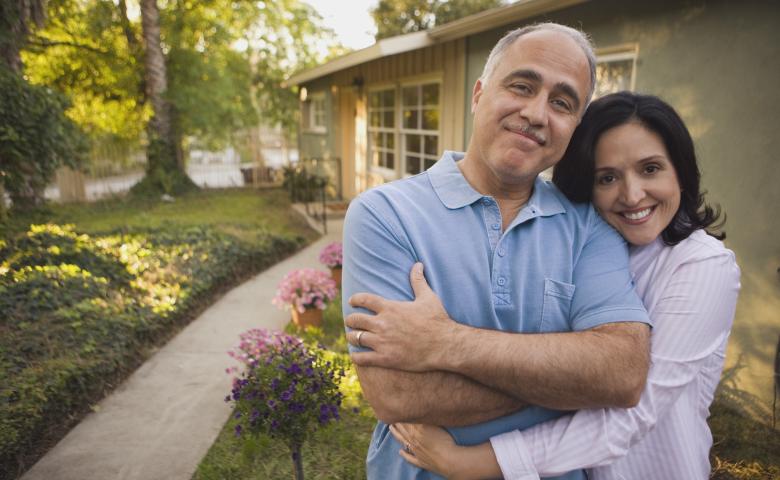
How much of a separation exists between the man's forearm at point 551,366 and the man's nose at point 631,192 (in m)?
0.40

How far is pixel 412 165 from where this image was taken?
27.7 ft

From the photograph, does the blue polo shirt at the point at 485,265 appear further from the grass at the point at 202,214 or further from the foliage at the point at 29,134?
the grass at the point at 202,214

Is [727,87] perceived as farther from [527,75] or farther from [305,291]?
[305,291]

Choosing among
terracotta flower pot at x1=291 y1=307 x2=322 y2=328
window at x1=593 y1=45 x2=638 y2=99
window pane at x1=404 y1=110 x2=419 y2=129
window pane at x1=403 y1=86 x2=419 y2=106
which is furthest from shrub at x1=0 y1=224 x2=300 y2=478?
window at x1=593 y1=45 x2=638 y2=99

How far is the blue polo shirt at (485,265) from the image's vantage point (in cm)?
126

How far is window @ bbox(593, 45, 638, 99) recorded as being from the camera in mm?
4066

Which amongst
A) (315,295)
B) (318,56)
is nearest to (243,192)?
(318,56)

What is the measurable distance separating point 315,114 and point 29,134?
32.4ft

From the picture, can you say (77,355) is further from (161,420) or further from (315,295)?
(315,295)

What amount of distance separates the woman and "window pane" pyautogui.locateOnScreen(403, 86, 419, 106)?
23.1 feet

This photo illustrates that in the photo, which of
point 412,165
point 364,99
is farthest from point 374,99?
point 412,165

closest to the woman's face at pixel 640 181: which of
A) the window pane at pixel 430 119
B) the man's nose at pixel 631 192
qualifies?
the man's nose at pixel 631 192

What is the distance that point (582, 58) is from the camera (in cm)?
138

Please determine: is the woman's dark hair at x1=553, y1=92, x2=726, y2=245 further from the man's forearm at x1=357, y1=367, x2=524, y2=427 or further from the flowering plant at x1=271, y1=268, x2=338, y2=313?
the flowering plant at x1=271, y1=268, x2=338, y2=313
